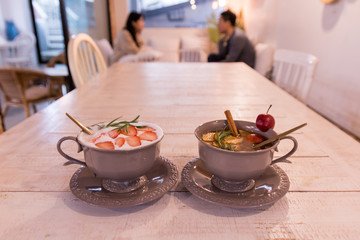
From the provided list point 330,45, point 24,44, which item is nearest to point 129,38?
point 330,45

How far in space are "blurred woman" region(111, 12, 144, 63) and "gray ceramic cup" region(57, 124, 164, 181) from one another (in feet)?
10.3

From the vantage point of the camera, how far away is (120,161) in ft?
1.35

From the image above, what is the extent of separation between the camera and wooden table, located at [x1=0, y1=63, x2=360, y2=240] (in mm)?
382

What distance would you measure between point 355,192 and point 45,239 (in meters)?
0.50

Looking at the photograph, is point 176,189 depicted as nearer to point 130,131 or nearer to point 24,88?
point 130,131

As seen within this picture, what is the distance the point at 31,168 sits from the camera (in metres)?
0.54

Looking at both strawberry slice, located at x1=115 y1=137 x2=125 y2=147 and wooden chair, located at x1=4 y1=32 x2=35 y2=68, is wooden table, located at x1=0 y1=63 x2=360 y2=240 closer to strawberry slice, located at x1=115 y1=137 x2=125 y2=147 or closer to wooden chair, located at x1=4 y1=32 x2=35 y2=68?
strawberry slice, located at x1=115 y1=137 x2=125 y2=147

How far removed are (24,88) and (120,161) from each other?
2.33 metres

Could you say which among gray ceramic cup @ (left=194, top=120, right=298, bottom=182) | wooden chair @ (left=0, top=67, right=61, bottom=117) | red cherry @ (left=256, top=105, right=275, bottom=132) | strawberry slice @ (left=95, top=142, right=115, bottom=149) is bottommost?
wooden chair @ (left=0, top=67, right=61, bottom=117)

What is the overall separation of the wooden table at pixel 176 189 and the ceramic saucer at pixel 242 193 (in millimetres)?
18

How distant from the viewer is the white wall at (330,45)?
85.1 inches

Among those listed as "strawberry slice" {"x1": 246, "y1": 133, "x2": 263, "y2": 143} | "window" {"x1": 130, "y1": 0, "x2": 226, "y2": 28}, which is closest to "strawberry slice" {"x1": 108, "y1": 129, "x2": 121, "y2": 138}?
"strawberry slice" {"x1": 246, "y1": 133, "x2": 263, "y2": 143}

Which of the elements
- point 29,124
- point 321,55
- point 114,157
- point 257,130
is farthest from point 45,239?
point 321,55

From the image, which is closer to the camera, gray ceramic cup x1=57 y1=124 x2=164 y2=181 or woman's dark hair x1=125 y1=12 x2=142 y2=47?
gray ceramic cup x1=57 y1=124 x2=164 y2=181
